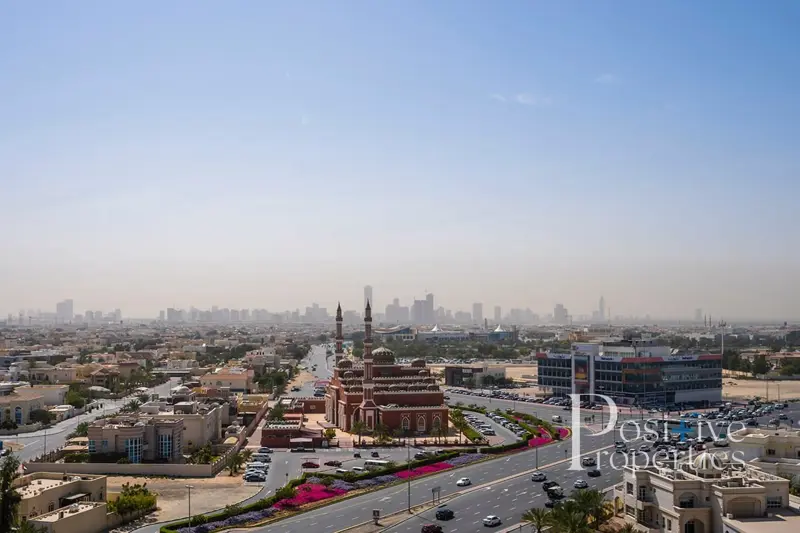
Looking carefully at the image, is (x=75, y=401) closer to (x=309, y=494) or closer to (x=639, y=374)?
(x=309, y=494)

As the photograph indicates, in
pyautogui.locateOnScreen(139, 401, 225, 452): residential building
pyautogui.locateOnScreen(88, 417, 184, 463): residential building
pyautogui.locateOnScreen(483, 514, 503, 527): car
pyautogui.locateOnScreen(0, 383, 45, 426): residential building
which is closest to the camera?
pyautogui.locateOnScreen(483, 514, 503, 527): car

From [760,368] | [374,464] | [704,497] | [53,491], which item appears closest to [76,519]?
[53,491]

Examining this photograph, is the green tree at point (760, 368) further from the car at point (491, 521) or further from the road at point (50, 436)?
the car at point (491, 521)

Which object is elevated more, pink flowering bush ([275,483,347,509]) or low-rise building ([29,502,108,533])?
low-rise building ([29,502,108,533])

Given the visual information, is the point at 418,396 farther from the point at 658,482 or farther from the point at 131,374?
the point at 131,374

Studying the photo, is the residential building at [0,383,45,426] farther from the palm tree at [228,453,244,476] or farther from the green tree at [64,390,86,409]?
the palm tree at [228,453,244,476]

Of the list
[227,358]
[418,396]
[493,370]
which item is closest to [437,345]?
[227,358]

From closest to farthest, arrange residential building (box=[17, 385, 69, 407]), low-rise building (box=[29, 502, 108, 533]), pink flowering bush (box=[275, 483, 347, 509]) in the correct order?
low-rise building (box=[29, 502, 108, 533])
pink flowering bush (box=[275, 483, 347, 509])
residential building (box=[17, 385, 69, 407])

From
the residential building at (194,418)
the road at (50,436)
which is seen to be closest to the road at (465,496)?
the residential building at (194,418)

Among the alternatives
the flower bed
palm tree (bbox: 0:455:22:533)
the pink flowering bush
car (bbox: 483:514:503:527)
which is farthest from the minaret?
palm tree (bbox: 0:455:22:533)

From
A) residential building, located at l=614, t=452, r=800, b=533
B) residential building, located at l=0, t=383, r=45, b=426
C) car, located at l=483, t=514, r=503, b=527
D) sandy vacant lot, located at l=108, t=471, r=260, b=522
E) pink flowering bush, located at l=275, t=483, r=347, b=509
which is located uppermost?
residential building, located at l=614, t=452, r=800, b=533
